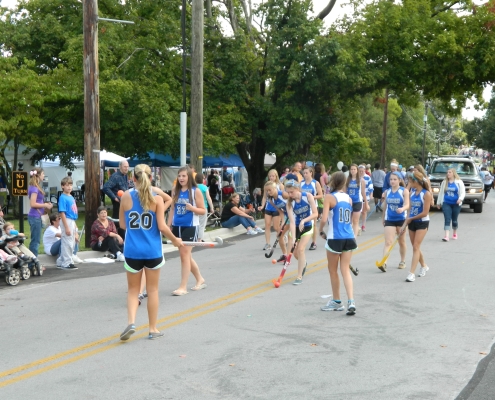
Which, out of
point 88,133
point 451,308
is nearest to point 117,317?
point 451,308

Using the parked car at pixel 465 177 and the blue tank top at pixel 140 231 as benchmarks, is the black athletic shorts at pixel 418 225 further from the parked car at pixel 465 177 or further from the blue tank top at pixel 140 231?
the parked car at pixel 465 177

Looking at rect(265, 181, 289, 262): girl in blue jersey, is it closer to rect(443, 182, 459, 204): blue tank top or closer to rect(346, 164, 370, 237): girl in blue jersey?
rect(346, 164, 370, 237): girl in blue jersey

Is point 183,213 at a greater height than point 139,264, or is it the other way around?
point 183,213

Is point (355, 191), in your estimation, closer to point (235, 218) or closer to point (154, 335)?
point (235, 218)

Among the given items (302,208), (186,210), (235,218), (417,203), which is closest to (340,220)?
(186,210)

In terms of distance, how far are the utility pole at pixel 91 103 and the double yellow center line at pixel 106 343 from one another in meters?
5.14

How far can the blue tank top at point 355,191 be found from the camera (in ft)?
58.1

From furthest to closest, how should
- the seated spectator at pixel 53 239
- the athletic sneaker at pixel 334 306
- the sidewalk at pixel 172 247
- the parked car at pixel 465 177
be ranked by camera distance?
1. the parked car at pixel 465 177
2. the sidewalk at pixel 172 247
3. the seated spectator at pixel 53 239
4. the athletic sneaker at pixel 334 306

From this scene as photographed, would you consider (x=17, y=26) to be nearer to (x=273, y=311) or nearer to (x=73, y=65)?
(x=73, y=65)

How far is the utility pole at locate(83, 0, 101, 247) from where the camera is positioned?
47.3 ft

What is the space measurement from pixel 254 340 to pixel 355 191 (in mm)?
10543

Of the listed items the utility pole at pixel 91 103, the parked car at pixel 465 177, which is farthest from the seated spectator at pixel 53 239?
the parked car at pixel 465 177

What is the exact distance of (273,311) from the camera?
919cm

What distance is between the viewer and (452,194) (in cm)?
1708
